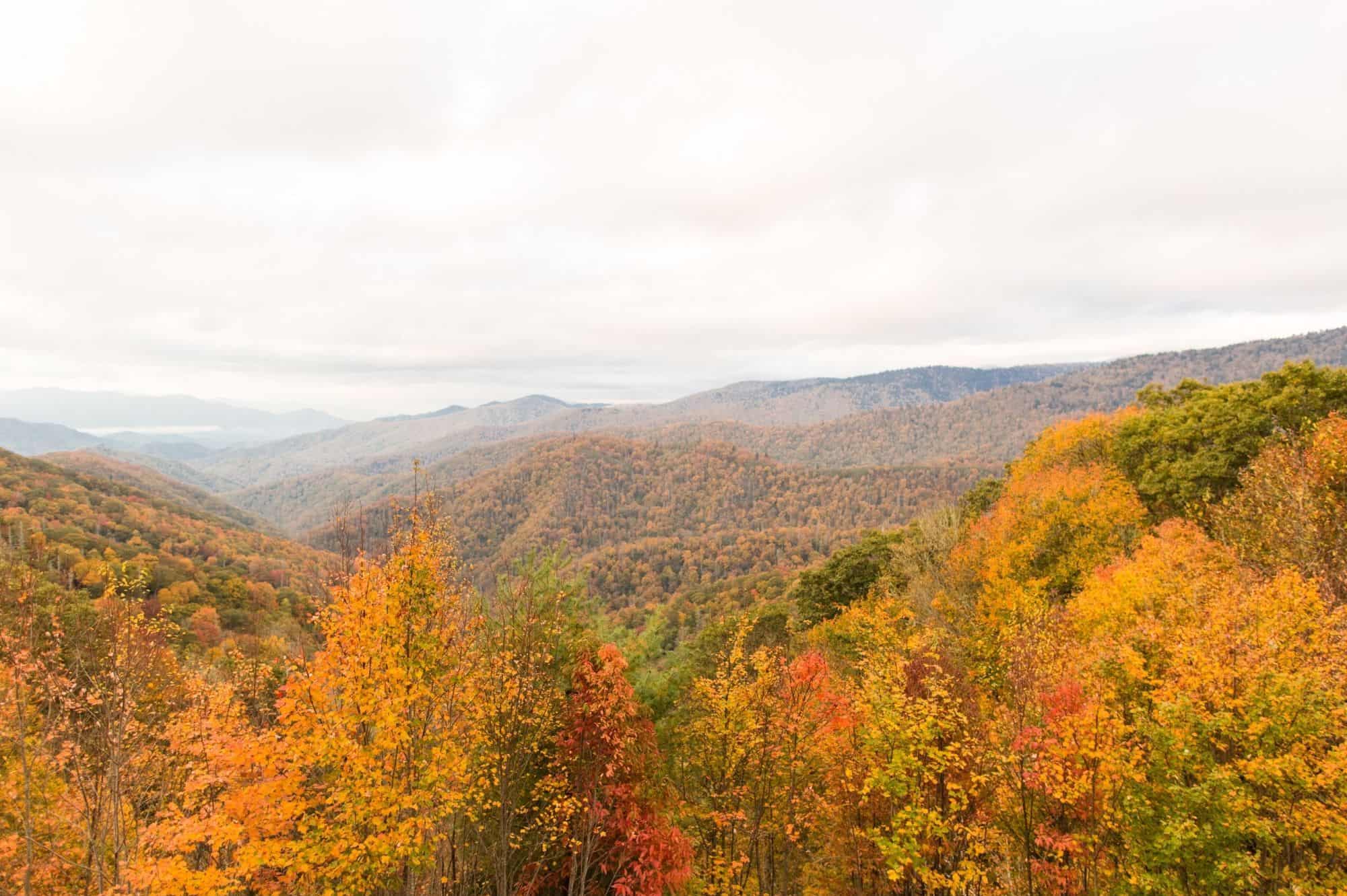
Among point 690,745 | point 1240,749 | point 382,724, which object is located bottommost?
point 690,745

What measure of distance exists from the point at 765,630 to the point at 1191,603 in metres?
34.9

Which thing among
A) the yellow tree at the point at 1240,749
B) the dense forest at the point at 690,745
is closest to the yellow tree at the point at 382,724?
the dense forest at the point at 690,745

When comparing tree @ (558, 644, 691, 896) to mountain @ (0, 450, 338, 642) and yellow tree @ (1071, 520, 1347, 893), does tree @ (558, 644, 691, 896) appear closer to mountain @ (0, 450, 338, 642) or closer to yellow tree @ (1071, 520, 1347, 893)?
yellow tree @ (1071, 520, 1347, 893)

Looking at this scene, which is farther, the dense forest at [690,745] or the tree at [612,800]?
the tree at [612,800]

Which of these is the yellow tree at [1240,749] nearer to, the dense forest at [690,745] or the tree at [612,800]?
the dense forest at [690,745]

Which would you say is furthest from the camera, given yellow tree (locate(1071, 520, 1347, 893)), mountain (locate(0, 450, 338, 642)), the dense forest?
mountain (locate(0, 450, 338, 642))

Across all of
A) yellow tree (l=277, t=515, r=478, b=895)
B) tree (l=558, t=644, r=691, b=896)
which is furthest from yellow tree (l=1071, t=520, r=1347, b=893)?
yellow tree (l=277, t=515, r=478, b=895)

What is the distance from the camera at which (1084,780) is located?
492 inches

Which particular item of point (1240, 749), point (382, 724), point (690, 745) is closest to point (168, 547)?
point (690, 745)

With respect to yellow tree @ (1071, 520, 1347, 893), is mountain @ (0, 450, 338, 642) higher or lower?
lower

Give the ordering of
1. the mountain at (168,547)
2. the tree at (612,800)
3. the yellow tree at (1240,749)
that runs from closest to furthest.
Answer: the yellow tree at (1240,749) < the tree at (612,800) < the mountain at (168,547)

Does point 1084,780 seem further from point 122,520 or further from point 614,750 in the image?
point 122,520

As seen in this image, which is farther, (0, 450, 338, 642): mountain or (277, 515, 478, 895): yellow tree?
(0, 450, 338, 642): mountain

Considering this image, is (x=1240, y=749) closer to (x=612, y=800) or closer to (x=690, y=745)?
(x=612, y=800)
